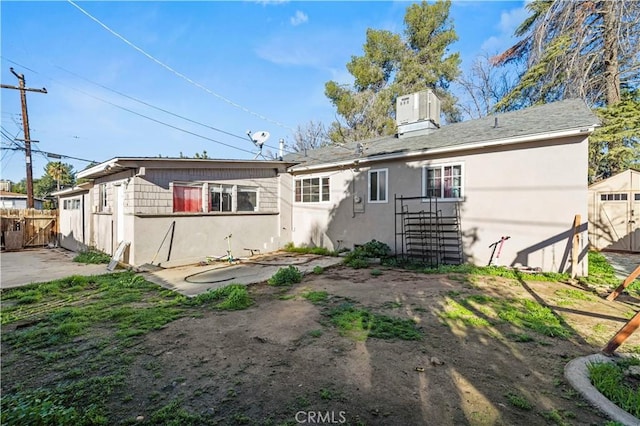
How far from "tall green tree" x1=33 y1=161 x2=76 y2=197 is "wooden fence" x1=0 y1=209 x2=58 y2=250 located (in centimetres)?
2298

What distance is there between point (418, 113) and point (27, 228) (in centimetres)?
1883

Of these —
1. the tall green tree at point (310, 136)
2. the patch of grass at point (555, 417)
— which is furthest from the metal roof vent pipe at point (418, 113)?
the tall green tree at point (310, 136)

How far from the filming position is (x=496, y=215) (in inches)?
307

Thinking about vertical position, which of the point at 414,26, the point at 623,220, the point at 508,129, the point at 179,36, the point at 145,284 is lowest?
the point at 145,284

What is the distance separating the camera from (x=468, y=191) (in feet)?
27.0

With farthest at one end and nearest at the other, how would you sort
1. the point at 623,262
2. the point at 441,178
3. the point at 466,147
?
the point at 441,178 → the point at 623,262 → the point at 466,147

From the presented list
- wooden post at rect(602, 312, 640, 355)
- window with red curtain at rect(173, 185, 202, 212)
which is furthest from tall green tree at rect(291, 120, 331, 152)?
wooden post at rect(602, 312, 640, 355)

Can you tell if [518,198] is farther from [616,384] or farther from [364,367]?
[364,367]

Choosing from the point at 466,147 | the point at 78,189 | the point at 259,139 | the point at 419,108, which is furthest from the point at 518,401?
the point at 78,189

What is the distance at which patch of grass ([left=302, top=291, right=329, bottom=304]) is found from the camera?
5.32 m

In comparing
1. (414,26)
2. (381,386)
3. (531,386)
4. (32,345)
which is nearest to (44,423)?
(32,345)

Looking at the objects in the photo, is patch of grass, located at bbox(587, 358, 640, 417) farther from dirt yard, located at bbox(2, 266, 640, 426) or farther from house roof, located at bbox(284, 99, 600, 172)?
house roof, located at bbox(284, 99, 600, 172)

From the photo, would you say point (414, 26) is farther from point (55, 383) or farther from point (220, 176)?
point (55, 383)

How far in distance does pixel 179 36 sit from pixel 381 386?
473 inches
